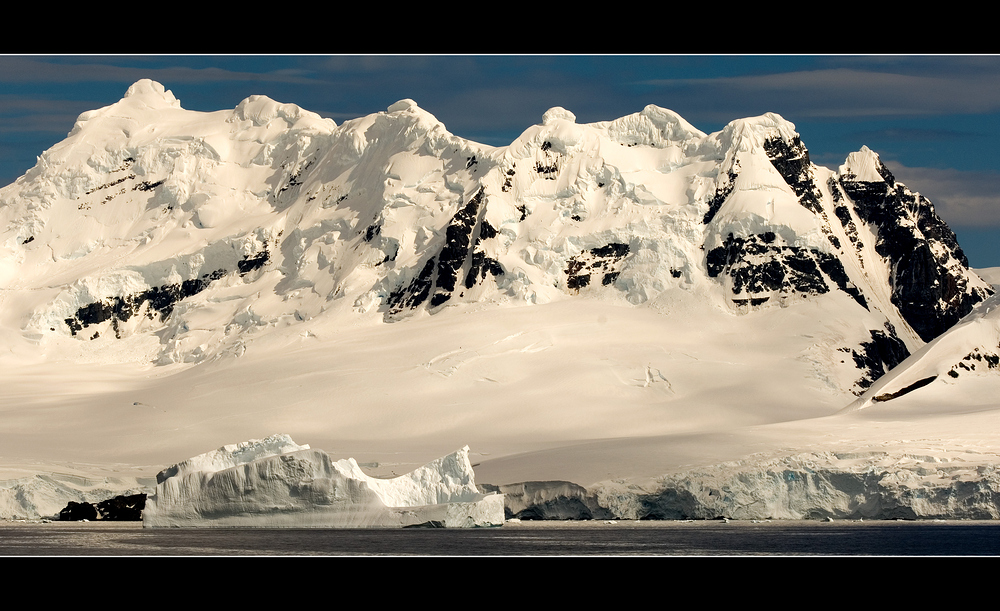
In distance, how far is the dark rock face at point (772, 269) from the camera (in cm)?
18612

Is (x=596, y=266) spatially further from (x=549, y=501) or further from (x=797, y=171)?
(x=549, y=501)

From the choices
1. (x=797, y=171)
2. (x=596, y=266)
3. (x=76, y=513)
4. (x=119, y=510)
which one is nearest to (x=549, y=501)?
(x=119, y=510)

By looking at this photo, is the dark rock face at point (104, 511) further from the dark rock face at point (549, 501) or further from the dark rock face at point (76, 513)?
the dark rock face at point (549, 501)

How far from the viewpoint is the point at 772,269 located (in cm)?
18750

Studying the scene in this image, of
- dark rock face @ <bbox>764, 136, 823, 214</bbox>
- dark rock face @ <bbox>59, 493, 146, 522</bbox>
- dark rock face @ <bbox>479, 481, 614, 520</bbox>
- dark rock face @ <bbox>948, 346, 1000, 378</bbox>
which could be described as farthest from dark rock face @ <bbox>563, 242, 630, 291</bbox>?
dark rock face @ <bbox>59, 493, 146, 522</bbox>

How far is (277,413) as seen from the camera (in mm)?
170875

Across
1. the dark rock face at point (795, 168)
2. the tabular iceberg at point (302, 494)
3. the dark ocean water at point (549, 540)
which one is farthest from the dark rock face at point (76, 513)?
the dark rock face at point (795, 168)

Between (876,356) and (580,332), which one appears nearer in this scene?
(876,356)

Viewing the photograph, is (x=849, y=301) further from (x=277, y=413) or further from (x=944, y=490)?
(x=944, y=490)

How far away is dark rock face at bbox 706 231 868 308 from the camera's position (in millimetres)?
186125

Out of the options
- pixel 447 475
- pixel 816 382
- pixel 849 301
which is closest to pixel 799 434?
pixel 447 475

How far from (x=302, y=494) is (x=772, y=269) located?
102m

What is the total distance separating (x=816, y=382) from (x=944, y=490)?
71285mm

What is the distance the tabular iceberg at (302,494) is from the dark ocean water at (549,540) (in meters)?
1.10
